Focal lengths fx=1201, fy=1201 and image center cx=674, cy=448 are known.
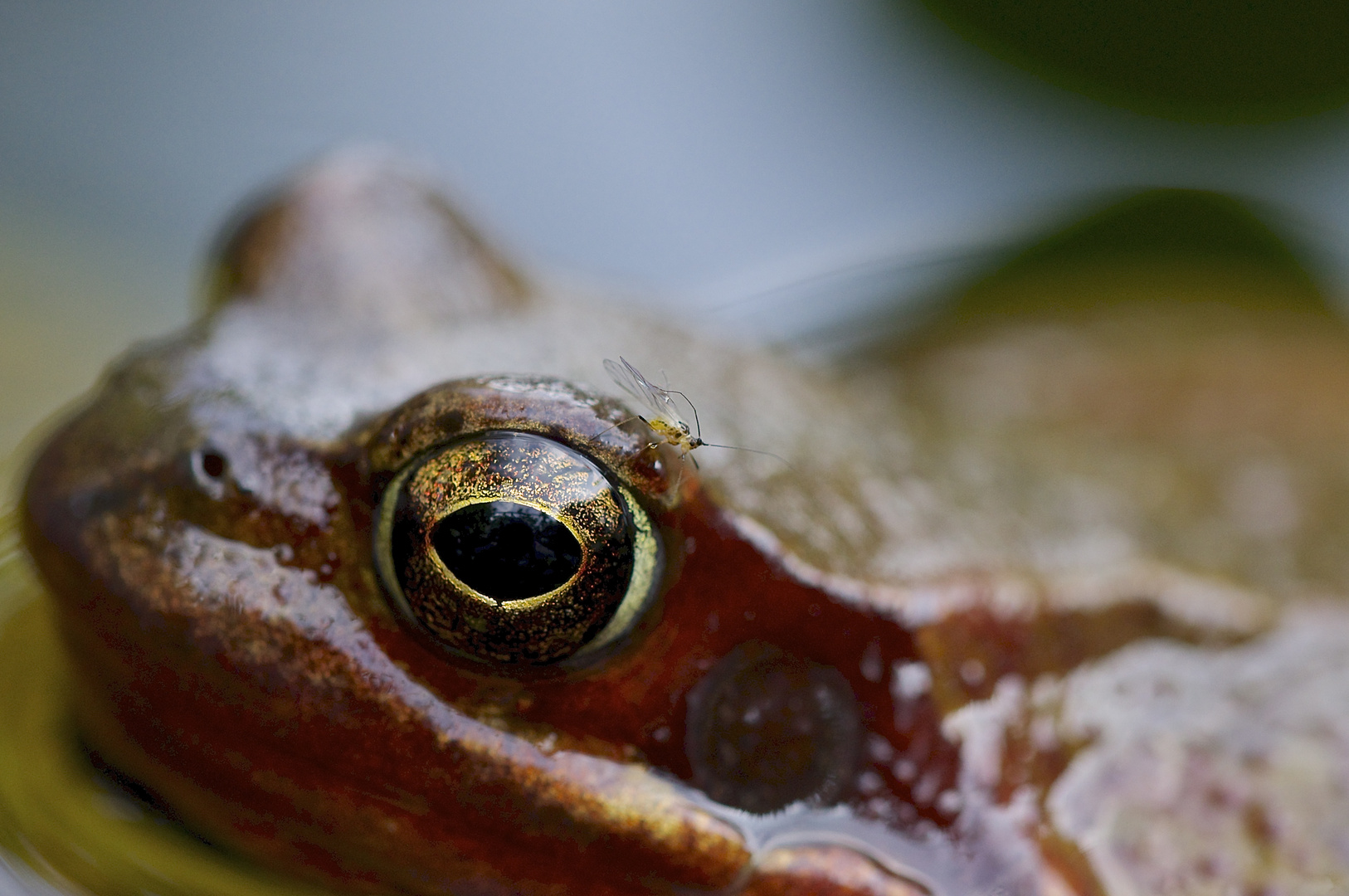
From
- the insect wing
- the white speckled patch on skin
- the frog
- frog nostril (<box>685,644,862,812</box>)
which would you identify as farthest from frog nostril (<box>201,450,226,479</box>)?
the white speckled patch on skin

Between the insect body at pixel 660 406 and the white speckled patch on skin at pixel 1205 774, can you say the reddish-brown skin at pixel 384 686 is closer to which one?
the insect body at pixel 660 406

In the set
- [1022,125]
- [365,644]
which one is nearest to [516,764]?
[365,644]

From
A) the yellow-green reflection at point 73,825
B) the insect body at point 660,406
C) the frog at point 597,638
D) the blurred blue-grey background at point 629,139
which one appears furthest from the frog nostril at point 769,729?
the blurred blue-grey background at point 629,139

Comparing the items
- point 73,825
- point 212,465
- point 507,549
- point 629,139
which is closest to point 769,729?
point 507,549

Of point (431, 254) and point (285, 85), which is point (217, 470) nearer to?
point (431, 254)

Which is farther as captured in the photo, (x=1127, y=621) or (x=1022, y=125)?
(x=1022, y=125)

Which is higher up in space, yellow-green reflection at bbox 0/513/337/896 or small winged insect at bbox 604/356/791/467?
small winged insect at bbox 604/356/791/467

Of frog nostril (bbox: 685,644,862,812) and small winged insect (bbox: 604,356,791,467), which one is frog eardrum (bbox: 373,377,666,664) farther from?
frog nostril (bbox: 685,644,862,812)
